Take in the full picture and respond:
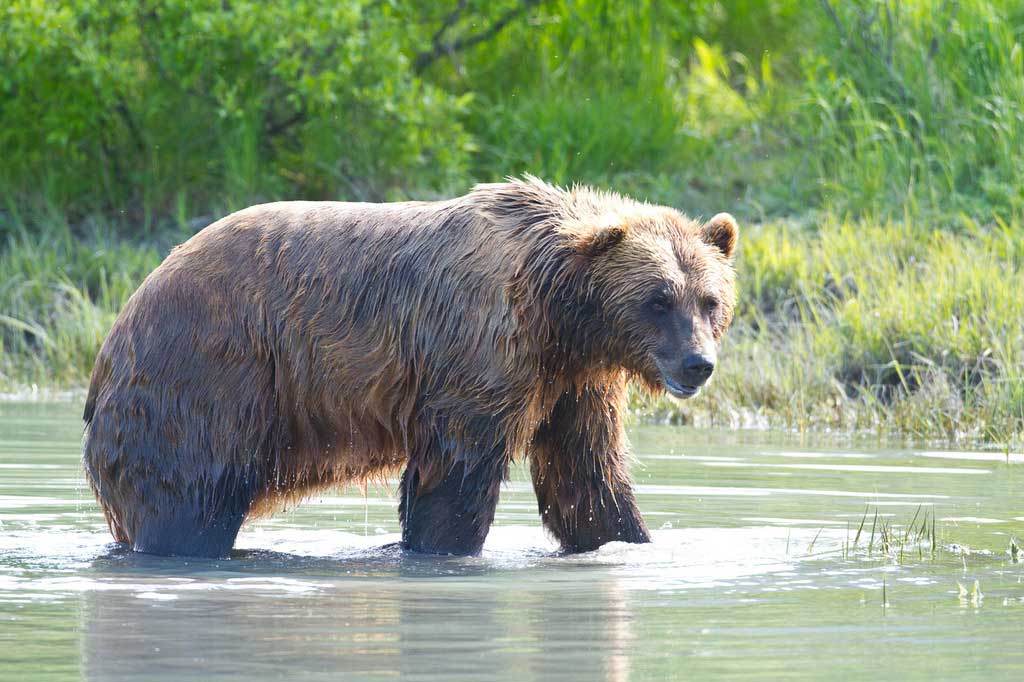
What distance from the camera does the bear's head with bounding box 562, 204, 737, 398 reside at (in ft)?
21.0

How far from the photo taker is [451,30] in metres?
16.9

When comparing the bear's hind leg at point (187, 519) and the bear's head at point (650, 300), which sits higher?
the bear's head at point (650, 300)

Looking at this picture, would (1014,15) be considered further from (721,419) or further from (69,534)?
(69,534)

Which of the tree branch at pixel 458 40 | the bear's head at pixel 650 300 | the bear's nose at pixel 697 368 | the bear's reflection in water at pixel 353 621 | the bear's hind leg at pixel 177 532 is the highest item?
the tree branch at pixel 458 40

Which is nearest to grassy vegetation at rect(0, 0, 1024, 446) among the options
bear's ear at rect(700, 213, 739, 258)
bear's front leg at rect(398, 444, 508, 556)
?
bear's ear at rect(700, 213, 739, 258)

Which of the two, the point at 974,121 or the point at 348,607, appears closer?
the point at 348,607

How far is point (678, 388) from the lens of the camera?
253 inches

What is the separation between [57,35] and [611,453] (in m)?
8.52

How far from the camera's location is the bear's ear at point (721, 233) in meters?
6.74

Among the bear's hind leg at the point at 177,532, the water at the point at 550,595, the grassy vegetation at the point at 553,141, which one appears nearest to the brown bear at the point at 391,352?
the bear's hind leg at the point at 177,532

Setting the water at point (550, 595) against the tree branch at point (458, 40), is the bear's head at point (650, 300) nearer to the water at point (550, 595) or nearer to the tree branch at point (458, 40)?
the water at point (550, 595)

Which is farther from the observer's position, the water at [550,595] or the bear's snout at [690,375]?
the bear's snout at [690,375]

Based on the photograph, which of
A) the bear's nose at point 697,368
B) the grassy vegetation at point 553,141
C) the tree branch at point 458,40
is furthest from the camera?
the tree branch at point 458,40

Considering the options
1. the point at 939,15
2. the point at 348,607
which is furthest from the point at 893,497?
the point at 939,15
